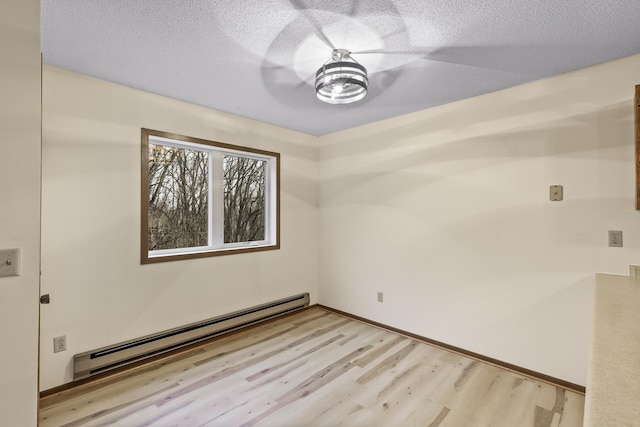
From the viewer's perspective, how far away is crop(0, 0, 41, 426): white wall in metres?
1.17

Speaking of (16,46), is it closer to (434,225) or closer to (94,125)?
(94,125)

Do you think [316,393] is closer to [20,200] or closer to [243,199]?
[20,200]

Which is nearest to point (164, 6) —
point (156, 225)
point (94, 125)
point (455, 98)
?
point (94, 125)

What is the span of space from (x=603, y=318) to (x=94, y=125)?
3346 mm

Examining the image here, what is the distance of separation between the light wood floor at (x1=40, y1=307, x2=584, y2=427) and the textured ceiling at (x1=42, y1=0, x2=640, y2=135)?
2.38 metres

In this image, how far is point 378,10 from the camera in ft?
4.95

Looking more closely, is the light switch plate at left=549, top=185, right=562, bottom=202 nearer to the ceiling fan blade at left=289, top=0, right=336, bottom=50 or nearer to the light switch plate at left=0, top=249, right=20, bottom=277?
the ceiling fan blade at left=289, top=0, right=336, bottom=50

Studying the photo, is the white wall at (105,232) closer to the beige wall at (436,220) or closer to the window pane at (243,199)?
the beige wall at (436,220)

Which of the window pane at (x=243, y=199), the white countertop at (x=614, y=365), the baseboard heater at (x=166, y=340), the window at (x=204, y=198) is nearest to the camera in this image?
the white countertop at (x=614, y=365)

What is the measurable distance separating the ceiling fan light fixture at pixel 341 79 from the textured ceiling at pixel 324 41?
0.30 feet

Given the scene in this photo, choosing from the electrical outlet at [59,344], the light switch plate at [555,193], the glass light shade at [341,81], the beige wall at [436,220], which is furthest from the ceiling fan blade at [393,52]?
the electrical outlet at [59,344]

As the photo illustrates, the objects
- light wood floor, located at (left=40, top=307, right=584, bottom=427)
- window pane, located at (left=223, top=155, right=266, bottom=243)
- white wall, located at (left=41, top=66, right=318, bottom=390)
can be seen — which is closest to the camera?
light wood floor, located at (left=40, top=307, right=584, bottom=427)

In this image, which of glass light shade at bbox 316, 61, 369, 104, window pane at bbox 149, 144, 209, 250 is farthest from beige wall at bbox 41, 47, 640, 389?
glass light shade at bbox 316, 61, 369, 104

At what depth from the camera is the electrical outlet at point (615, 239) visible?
6.61ft
